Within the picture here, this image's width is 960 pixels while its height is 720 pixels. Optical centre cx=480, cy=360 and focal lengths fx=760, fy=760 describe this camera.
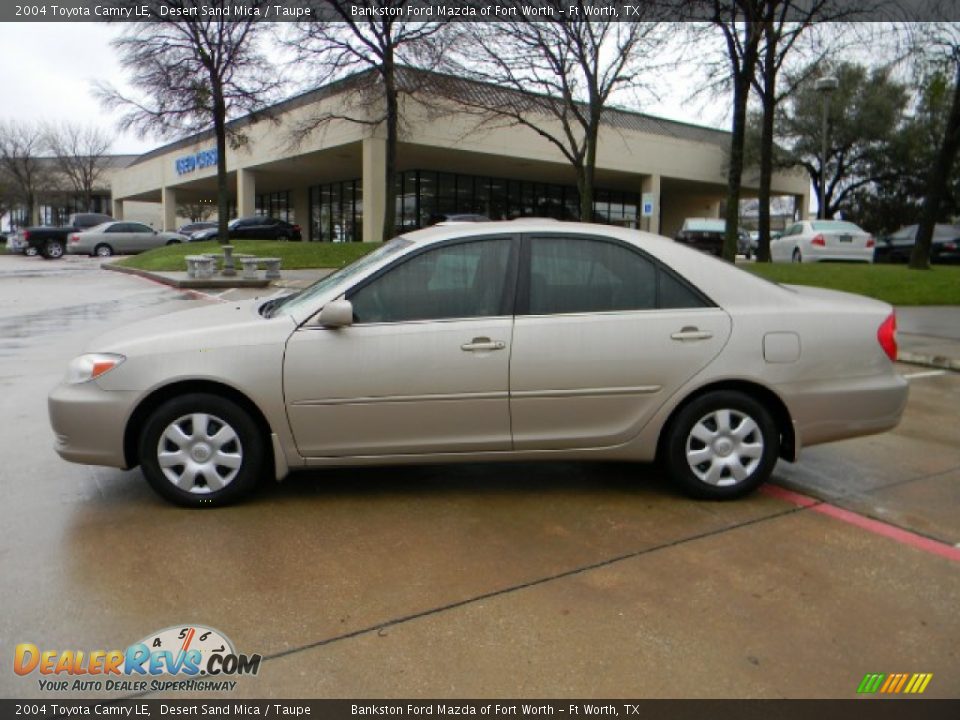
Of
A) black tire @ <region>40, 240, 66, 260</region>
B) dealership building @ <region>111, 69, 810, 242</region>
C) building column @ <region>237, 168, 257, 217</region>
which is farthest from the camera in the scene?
building column @ <region>237, 168, 257, 217</region>

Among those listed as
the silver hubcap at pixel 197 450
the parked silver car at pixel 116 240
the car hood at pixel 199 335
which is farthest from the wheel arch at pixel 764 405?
the parked silver car at pixel 116 240

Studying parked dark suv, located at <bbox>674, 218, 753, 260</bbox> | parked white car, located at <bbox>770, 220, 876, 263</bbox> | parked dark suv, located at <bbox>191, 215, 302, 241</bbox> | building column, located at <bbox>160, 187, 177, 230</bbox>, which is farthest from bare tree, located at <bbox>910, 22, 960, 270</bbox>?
building column, located at <bbox>160, 187, 177, 230</bbox>

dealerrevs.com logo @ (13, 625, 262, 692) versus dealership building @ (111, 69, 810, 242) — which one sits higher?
dealership building @ (111, 69, 810, 242)

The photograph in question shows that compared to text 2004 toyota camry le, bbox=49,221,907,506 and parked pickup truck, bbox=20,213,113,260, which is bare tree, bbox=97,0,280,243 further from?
text 2004 toyota camry le, bbox=49,221,907,506

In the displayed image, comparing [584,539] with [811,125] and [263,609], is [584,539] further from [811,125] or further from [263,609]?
[811,125]

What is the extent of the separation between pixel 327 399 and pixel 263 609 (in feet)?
4.12

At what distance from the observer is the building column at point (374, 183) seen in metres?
29.0

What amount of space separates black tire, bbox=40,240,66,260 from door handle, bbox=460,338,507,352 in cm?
3439

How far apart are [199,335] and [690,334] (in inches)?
106

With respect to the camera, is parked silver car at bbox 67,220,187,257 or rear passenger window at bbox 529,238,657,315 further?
parked silver car at bbox 67,220,187,257

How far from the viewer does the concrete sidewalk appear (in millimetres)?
8910

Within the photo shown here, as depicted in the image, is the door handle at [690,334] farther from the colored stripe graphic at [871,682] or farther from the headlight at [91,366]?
the headlight at [91,366]
